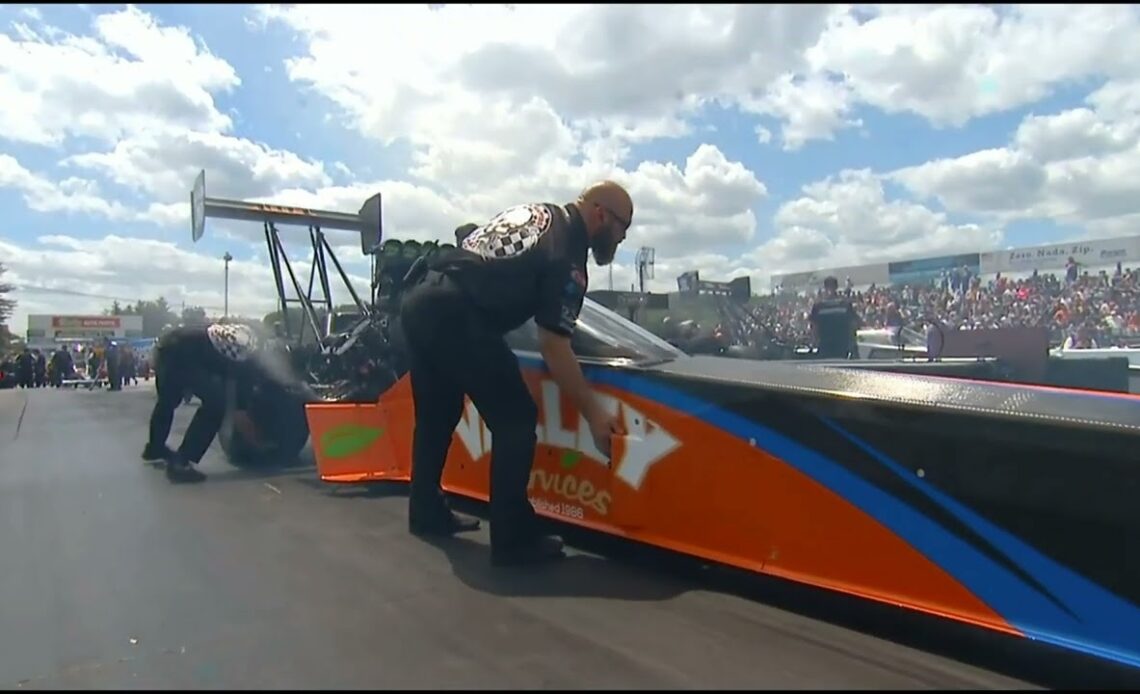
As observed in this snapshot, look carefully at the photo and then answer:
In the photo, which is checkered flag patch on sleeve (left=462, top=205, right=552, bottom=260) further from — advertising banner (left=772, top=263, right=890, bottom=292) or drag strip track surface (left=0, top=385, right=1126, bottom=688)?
advertising banner (left=772, top=263, right=890, bottom=292)

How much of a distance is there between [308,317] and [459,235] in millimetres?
4060

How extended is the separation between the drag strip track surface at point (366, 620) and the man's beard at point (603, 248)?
49.0 inches

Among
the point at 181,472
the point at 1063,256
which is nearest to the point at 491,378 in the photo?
the point at 181,472

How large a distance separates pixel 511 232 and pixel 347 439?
7.27ft

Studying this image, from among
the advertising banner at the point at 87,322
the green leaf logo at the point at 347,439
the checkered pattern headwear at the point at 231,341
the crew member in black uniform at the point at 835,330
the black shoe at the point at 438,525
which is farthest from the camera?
the advertising banner at the point at 87,322

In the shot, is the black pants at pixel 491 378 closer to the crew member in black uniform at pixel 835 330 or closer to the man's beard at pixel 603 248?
the man's beard at pixel 603 248

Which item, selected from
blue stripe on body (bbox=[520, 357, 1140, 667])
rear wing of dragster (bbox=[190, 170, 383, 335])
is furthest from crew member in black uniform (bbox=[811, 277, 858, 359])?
blue stripe on body (bbox=[520, 357, 1140, 667])

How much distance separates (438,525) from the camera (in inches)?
151

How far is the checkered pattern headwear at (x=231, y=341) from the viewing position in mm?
6262

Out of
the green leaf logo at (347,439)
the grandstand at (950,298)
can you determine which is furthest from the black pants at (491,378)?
the grandstand at (950,298)

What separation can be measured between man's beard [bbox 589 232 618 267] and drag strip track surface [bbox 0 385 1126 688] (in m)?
Result: 1.24

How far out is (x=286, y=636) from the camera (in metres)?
2.52

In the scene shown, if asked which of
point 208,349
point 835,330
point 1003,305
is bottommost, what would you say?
point 208,349

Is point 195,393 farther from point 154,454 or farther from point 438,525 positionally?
point 438,525
